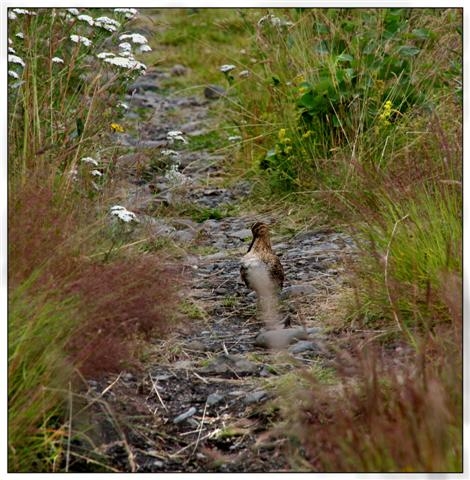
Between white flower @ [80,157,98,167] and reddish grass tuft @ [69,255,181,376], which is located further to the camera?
white flower @ [80,157,98,167]

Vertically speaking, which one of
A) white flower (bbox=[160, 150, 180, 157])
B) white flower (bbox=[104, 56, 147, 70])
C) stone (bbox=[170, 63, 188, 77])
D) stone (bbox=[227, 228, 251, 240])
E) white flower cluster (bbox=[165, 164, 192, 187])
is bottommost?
stone (bbox=[227, 228, 251, 240])

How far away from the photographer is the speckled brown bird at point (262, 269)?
560cm

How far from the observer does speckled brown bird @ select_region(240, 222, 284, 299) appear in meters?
5.60

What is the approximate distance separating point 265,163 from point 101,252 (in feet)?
9.30

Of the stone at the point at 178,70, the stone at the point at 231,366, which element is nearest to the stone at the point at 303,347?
the stone at the point at 231,366

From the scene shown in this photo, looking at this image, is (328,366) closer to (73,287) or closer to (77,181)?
(73,287)

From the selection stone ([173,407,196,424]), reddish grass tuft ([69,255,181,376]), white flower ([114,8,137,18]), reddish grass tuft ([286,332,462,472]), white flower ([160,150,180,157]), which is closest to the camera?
reddish grass tuft ([286,332,462,472])

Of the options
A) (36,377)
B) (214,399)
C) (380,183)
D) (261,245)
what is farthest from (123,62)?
(36,377)

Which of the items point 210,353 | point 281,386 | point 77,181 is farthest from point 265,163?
point 281,386

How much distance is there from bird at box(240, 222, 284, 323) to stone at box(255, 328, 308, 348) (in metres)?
0.37

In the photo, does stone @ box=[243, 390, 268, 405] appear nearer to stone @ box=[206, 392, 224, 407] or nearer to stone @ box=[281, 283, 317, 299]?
stone @ box=[206, 392, 224, 407]

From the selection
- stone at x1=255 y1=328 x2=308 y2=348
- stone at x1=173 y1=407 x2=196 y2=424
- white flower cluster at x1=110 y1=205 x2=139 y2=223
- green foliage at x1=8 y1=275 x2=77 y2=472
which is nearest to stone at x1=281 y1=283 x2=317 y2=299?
stone at x1=255 y1=328 x2=308 y2=348

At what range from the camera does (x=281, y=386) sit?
14.4ft

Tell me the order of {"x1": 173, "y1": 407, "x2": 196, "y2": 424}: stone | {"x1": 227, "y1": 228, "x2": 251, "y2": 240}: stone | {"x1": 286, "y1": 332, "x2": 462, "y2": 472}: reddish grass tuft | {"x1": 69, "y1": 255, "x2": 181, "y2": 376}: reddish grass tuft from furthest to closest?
{"x1": 227, "y1": 228, "x2": 251, "y2": 240}: stone → {"x1": 173, "y1": 407, "x2": 196, "y2": 424}: stone → {"x1": 69, "y1": 255, "x2": 181, "y2": 376}: reddish grass tuft → {"x1": 286, "y1": 332, "x2": 462, "y2": 472}: reddish grass tuft
